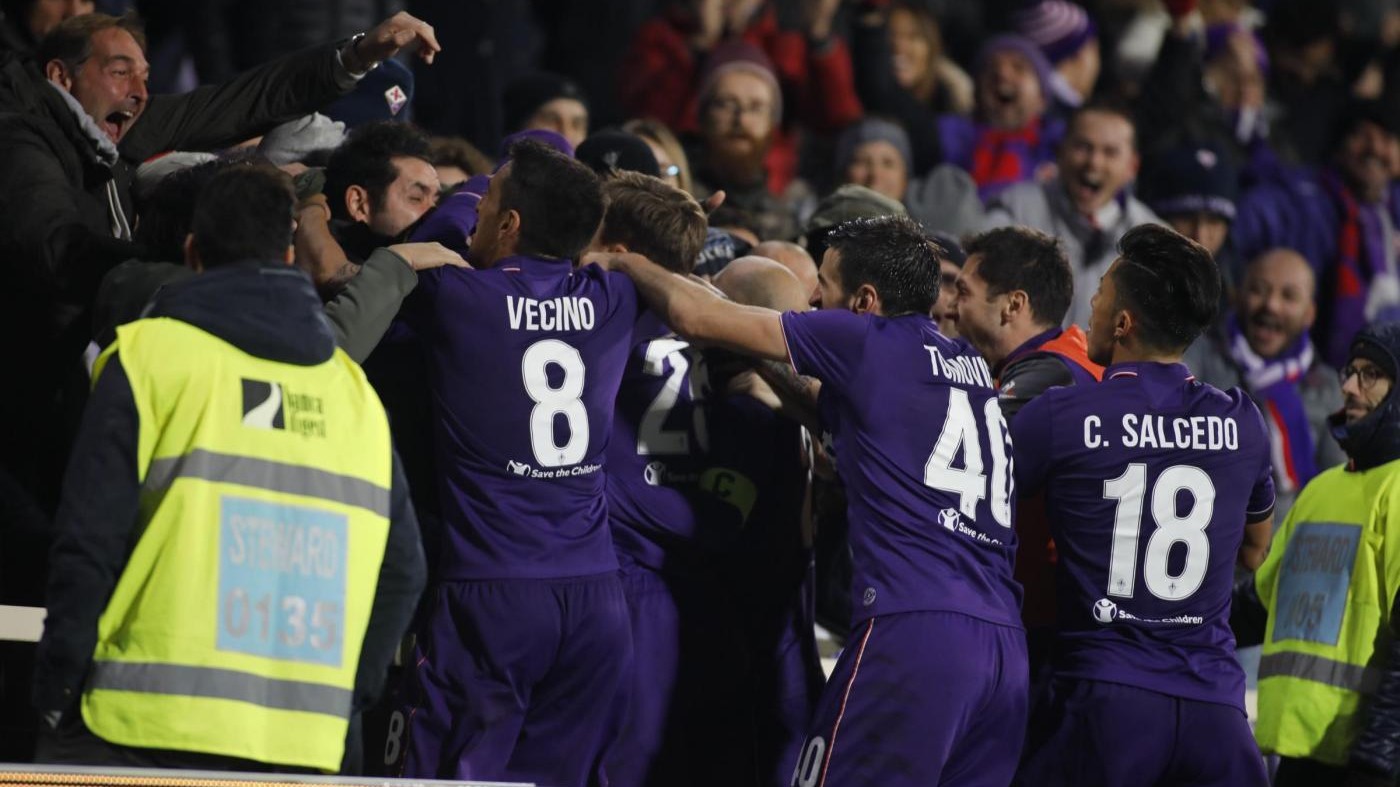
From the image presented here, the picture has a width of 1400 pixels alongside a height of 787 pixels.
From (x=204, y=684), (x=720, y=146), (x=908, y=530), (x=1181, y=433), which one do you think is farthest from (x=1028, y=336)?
(x=204, y=684)

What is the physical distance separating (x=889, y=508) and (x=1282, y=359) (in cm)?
497

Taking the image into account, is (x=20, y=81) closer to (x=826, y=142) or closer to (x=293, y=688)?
(x=293, y=688)

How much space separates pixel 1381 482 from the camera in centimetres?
676

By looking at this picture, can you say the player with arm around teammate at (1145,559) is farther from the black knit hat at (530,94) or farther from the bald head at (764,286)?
the black knit hat at (530,94)

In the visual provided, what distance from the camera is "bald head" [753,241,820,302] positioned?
7234 millimetres

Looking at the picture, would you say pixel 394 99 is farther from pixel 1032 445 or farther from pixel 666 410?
pixel 1032 445

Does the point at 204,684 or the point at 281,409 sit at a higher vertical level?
the point at 281,409

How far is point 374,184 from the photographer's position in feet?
21.1

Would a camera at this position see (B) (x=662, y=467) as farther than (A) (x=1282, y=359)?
No

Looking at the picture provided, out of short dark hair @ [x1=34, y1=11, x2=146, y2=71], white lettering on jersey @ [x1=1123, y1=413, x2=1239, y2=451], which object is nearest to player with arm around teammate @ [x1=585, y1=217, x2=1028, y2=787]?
white lettering on jersey @ [x1=1123, y1=413, x2=1239, y2=451]

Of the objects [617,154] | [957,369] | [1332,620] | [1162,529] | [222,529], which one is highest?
[617,154]

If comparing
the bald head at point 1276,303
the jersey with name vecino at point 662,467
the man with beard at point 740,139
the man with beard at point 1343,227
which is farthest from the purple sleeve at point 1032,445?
the man with beard at point 1343,227

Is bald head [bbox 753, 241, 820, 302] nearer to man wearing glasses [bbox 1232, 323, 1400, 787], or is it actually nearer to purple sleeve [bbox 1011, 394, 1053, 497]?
purple sleeve [bbox 1011, 394, 1053, 497]

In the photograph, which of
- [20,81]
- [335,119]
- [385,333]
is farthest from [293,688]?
[335,119]
